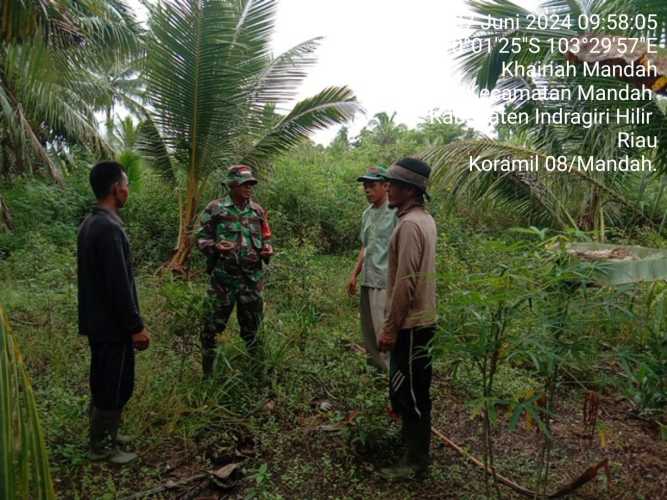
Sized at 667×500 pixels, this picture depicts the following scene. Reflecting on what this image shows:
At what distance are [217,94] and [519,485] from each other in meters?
5.51

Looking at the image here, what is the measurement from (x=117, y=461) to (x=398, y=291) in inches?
76.2

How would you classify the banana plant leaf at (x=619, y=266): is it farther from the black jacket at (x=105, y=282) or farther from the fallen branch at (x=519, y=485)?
the black jacket at (x=105, y=282)

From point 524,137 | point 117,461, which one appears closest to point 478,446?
point 117,461

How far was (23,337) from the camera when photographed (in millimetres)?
4754

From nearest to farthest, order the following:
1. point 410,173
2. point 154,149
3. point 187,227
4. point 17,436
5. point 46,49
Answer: point 17,436 < point 410,173 < point 46,49 < point 187,227 < point 154,149

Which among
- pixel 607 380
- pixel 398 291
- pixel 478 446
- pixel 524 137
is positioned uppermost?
pixel 524 137

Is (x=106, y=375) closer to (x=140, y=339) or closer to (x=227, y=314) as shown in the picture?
(x=140, y=339)

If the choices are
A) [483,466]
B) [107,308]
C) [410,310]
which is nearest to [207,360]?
[107,308]

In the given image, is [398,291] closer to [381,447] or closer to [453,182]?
[381,447]

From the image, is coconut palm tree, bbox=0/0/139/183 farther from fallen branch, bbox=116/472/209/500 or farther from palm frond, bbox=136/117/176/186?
fallen branch, bbox=116/472/209/500

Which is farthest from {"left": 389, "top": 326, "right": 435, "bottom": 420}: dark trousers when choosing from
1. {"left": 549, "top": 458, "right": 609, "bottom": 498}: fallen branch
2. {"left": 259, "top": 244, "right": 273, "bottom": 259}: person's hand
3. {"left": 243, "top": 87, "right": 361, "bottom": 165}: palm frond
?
{"left": 243, "top": 87, "right": 361, "bottom": 165}: palm frond

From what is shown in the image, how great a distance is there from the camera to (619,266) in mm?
2111

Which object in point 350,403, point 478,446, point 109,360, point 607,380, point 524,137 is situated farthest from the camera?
point 524,137

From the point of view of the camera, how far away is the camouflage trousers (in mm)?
3928
